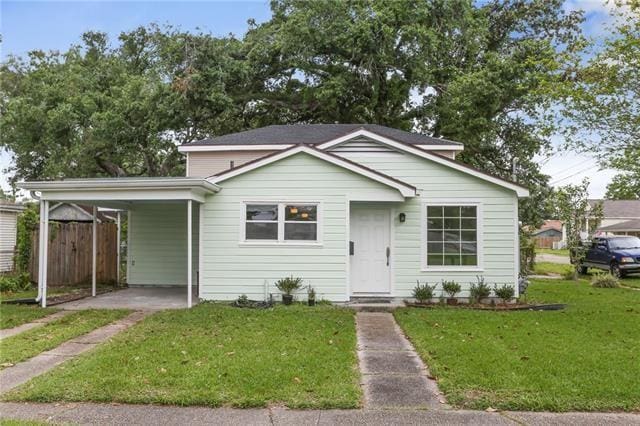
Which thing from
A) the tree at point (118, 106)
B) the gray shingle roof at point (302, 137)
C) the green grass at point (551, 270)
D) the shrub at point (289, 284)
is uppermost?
the tree at point (118, 106)

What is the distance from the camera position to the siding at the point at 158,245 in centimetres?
1308

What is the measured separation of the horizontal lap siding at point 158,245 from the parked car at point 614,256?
1410cm

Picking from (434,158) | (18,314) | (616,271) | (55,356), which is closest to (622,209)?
(616,271)

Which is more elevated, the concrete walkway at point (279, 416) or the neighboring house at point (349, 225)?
the neighboring house at point (349, 225)

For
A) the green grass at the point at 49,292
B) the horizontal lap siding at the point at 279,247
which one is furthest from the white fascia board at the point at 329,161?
the green grass at the point at 49,292

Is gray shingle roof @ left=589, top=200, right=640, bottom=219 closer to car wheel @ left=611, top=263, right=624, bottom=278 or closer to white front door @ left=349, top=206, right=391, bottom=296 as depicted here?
car wheel @ left=611, top=263, right=624, bottom=278

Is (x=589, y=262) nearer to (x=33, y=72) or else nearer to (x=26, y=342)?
(x=26, y=342)

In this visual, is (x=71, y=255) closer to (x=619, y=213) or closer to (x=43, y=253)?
(x=43, y=253)

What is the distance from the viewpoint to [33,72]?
22.8 meters

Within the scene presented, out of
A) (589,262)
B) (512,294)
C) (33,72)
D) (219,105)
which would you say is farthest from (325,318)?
(33,72)

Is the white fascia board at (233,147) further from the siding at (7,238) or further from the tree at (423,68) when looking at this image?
the siding at (7,238)

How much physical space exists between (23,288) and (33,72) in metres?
15.0

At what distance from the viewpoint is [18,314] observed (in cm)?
892

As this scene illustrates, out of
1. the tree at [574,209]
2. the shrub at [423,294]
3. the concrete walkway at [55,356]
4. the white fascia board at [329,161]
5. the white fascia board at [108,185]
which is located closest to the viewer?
the concrete walkway at [55,356]
